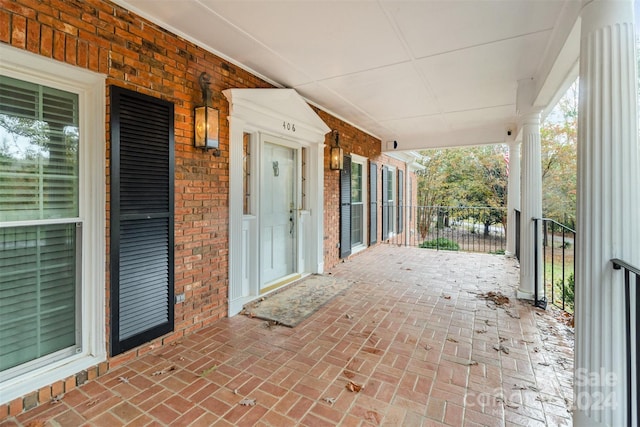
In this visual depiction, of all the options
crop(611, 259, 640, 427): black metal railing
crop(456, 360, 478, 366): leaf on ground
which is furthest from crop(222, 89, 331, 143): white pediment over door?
crop(611, 259, 640, 427): black metal railing

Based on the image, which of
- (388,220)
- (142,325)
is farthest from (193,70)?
(388,220)

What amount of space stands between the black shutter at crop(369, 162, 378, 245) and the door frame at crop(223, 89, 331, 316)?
2.47 m

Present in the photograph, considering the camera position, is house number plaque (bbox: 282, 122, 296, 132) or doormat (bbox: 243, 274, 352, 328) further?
house number plaque (bbox: 282, 122, 296, 132)

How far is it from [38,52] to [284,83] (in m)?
2.55

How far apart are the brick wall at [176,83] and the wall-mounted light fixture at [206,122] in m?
0.07

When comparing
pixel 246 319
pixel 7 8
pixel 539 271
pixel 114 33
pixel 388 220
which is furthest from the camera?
pixel 388 220

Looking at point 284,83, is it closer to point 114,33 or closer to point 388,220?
point 114,33

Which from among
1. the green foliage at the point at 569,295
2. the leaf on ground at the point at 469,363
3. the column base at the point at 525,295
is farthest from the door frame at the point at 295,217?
the green foliage at the point at 569,295

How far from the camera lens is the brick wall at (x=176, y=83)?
190cm

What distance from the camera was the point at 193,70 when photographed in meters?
2.84

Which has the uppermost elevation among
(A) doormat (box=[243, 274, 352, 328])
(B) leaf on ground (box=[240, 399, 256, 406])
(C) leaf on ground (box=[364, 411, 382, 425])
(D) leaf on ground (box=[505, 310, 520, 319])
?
(A) doormat (box=[243, 274, 352, 328])

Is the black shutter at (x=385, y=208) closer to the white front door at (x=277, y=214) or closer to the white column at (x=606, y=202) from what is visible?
the white front door at (x=277, y=214)

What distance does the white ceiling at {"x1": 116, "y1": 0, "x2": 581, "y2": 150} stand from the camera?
2.35 meters

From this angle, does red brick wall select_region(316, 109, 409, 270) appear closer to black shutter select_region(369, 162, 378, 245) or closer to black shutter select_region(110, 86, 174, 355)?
black shutter select_region(369, 162, 378, 245)
